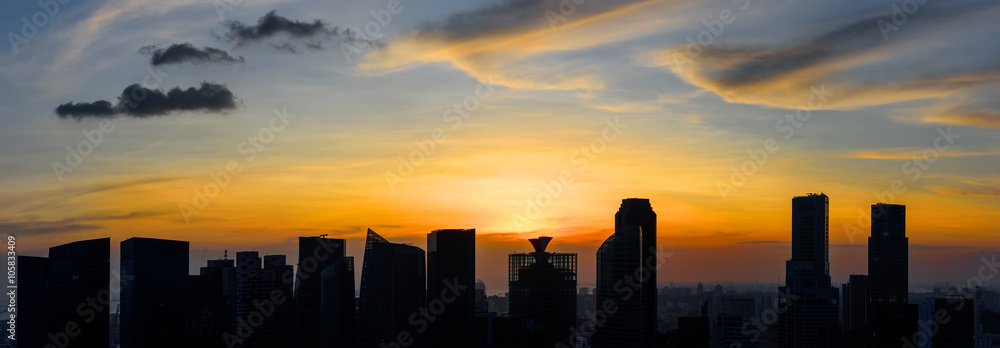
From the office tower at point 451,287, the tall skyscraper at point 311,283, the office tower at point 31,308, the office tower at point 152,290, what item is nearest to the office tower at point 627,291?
the office tower at point 451,287

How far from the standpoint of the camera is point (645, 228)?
160250mm

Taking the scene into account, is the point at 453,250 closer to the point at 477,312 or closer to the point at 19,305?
the point at 477,312

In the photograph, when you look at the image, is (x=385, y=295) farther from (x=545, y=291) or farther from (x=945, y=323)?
(x=945, y=323)

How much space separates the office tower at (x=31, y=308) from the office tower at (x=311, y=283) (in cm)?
3552

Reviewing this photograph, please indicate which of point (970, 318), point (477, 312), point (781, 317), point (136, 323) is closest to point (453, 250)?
point (477, 312)

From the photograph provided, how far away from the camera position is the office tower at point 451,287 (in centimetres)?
13938

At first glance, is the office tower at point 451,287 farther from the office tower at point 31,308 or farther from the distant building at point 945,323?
the distant building at point 945,323

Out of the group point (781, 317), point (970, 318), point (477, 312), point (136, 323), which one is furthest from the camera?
point (781, 317)

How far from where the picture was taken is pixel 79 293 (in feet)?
471

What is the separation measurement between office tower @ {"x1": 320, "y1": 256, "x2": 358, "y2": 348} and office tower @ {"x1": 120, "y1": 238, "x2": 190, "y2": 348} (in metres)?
20.6

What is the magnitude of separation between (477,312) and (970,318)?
70419 mm

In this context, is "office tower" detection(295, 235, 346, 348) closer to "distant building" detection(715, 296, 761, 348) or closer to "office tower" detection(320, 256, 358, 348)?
"office tower" detection(320, 256, 358, 348)

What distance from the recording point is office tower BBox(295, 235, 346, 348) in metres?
143

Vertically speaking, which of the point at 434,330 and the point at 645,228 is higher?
the point at 645,228
